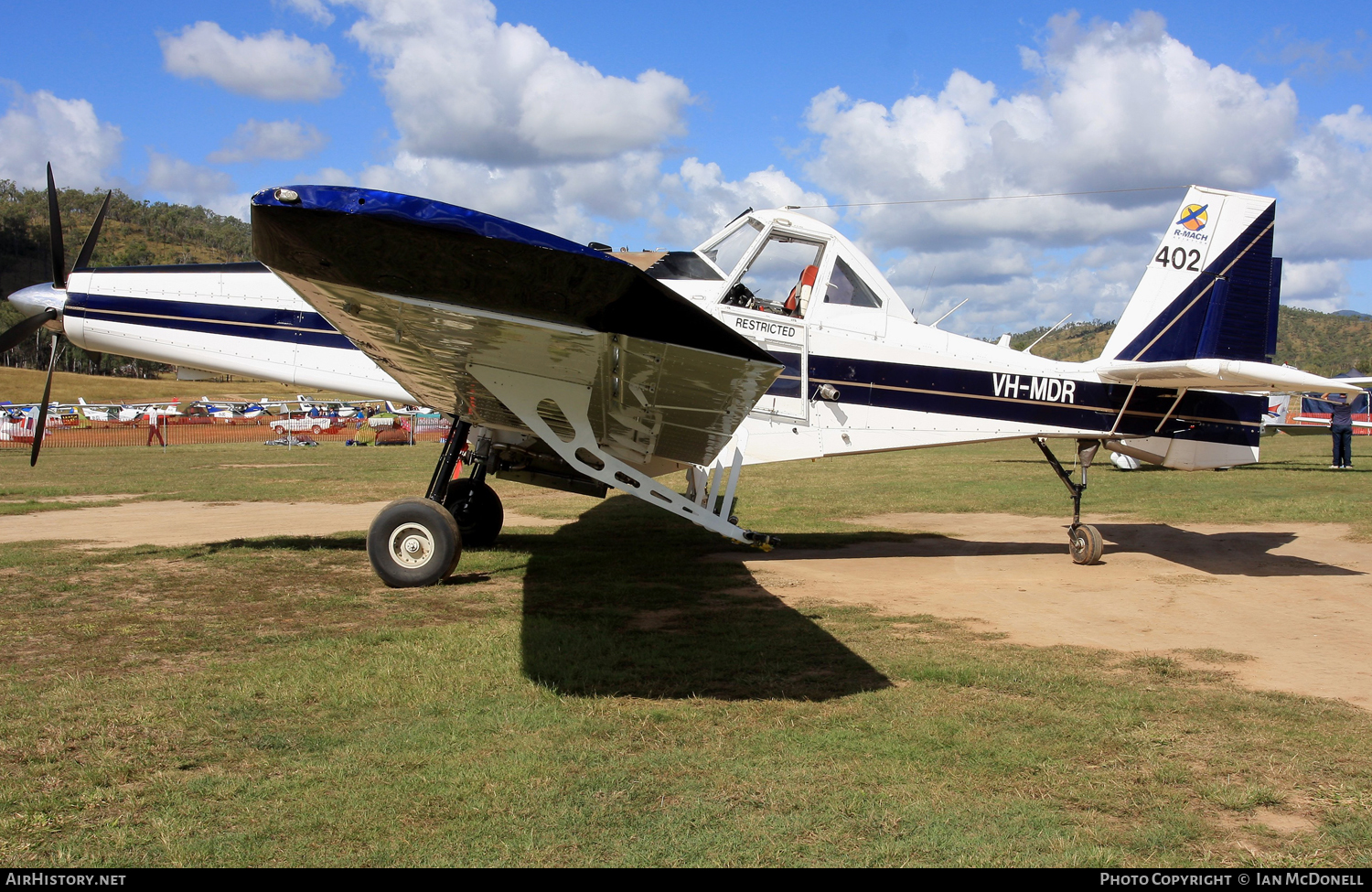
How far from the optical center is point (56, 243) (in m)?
9.12

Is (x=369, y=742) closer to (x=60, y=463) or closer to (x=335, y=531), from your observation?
(x=335, y=531)

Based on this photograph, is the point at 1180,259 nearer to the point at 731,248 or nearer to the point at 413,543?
Result: the point at 731,248

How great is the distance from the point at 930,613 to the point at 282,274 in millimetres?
5546

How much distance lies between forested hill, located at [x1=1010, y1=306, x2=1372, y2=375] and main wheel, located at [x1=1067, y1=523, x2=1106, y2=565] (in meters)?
111

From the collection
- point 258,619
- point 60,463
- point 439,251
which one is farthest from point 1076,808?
point 60,463

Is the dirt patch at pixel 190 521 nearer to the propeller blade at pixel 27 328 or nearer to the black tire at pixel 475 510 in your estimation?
the black tire at pixel 475 510

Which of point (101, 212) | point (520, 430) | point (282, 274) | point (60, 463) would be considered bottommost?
point (60, 463)

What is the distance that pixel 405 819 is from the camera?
10.8 feet

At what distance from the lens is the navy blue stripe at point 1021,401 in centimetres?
936

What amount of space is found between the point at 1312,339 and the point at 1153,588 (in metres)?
171

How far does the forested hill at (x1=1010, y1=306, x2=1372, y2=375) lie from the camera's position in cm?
12339

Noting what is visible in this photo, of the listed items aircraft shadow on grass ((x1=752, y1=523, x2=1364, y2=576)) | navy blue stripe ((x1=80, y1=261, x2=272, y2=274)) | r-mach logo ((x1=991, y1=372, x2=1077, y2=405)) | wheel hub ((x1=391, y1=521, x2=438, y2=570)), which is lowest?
wheel hub ((x1=391, y1=521, x2=438, y2=570))

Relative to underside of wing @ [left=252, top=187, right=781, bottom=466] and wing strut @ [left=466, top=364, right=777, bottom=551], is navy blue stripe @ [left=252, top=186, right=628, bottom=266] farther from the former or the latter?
wing strut @ [left=466, top=364, right=777, bottom=551]

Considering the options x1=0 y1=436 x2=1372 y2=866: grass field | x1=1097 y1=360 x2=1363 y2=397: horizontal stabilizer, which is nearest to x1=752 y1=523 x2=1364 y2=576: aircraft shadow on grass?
x1=1097 y1=360 x2=1363 y2=397: horizontal stabilizer
